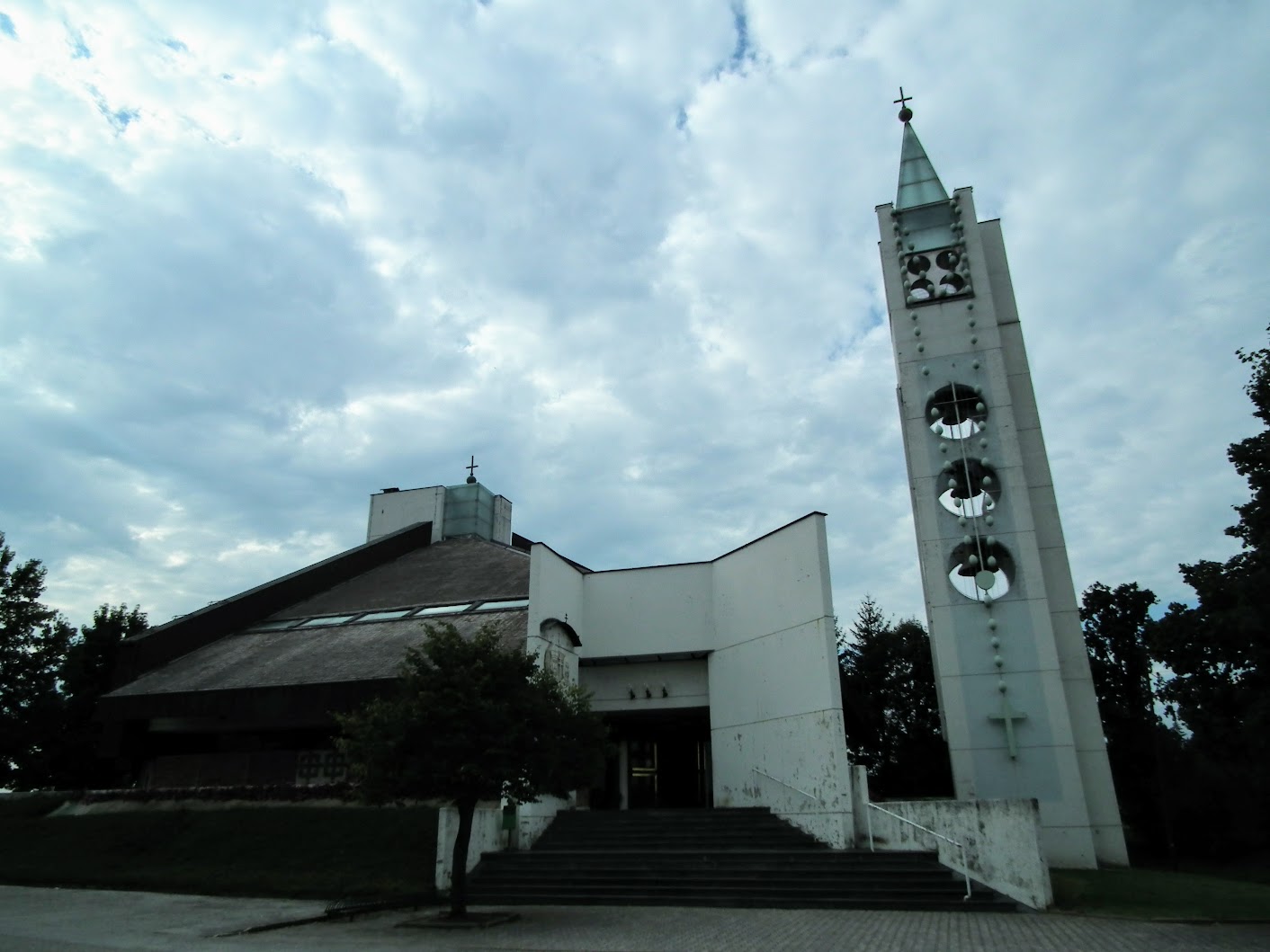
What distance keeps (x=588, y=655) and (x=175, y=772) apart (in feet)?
36.0

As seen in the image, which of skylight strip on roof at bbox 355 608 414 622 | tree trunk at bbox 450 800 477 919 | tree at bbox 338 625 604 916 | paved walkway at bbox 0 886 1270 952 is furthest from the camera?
skylight strip on roof at bbox 355 608 414 622

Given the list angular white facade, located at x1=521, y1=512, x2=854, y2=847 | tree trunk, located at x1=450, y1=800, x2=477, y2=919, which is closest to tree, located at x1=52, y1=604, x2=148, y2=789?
angular white facade, located at x1=521, y1=512, x2=854, y2=847

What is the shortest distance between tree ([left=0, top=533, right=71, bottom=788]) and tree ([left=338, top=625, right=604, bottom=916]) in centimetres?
2318

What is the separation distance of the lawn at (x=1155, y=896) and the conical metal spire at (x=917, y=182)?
19673mm

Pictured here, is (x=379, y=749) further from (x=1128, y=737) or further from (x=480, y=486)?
(x=1128, y=737)

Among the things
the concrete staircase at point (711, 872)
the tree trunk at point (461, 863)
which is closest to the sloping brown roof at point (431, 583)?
the concrete staircase at point (711, 872)

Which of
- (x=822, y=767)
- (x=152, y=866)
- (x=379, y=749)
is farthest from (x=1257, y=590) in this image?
(x=152, y=866)

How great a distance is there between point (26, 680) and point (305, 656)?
609 inches

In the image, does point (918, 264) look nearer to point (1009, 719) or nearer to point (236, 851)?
point (1009, 719)

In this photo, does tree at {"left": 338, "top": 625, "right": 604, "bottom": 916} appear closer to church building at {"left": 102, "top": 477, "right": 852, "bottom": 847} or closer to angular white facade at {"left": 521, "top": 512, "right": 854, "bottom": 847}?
church building at {"left": 102, "top": 477, "right": 852, "bottom": 847}

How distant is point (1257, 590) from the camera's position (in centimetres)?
1398

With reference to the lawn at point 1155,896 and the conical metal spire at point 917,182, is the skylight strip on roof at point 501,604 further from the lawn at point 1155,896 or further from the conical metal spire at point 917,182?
the conical metal spire at point 917,182

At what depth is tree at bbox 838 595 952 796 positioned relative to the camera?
3469 cm

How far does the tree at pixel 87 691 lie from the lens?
100ft
